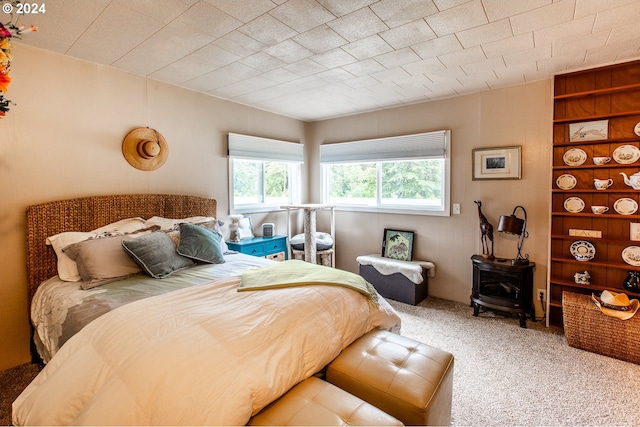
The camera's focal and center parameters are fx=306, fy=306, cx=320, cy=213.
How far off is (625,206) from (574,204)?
0.35 m

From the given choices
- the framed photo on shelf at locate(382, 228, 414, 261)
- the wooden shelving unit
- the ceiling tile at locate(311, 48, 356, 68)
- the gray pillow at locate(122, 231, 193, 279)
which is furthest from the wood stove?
the gray pillow at locate(122, 231, 193, 279)

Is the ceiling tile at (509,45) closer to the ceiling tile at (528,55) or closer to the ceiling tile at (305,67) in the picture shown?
the ceiling tile at (528,55)

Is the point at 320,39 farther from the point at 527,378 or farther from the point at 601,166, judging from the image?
the point at 527,378

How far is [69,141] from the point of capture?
2549 mm

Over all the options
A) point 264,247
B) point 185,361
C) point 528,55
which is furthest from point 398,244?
point 185,361

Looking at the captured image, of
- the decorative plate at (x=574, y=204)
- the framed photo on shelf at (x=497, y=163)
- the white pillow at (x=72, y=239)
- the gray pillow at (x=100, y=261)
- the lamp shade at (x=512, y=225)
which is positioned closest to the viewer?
the gray pillow at (x=100, y=261)

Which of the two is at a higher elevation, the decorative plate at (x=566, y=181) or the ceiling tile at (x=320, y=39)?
the ceiling tile at (x=320, y=39)

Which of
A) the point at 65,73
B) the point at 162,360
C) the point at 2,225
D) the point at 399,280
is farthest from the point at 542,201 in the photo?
the point at 2,225

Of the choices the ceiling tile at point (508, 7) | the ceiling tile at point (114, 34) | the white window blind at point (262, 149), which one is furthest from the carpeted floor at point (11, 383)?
the ceiling tile at point (508, 7)

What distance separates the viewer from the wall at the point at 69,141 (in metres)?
2.31

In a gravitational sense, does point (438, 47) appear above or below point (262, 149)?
above

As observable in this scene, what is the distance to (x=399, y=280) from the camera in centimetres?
367

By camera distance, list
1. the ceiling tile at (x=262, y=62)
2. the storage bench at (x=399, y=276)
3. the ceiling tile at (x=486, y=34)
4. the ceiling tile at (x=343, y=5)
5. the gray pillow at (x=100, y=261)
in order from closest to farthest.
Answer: the ceiling tile at (x=343, y=5) < the ceiling tile at (x=486, y=34) < the gray pillow at (x=100, y=261) < the ceiling tile at (x=262, y=62) < the storage bench at (x=399, y=276)

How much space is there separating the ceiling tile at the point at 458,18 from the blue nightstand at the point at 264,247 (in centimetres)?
275
